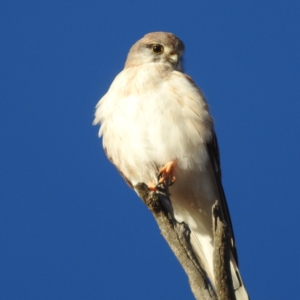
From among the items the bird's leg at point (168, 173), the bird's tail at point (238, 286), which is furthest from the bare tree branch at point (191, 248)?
the bird's tail at point (238, 286)

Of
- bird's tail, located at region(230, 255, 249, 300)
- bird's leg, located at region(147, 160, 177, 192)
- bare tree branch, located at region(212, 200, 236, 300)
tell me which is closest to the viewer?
bare tree branch, located at region(212, 200, 236, 300)

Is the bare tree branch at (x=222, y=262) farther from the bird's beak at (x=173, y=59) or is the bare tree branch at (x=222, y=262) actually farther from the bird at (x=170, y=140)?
the bird's beak at (x=173, y=59)

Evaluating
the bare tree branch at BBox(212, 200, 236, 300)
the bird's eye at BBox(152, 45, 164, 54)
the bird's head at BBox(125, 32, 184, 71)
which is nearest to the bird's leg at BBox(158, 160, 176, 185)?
the bird's head at BBox(125, 32, 184, 71)

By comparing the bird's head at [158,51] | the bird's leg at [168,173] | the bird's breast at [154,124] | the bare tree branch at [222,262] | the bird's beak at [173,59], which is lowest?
the bare tree branch at [222,262]

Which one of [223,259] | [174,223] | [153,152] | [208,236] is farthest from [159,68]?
[223,259]

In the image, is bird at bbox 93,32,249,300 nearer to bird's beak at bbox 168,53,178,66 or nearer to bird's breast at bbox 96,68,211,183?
bird's breast at bbox 96,68,211,183
